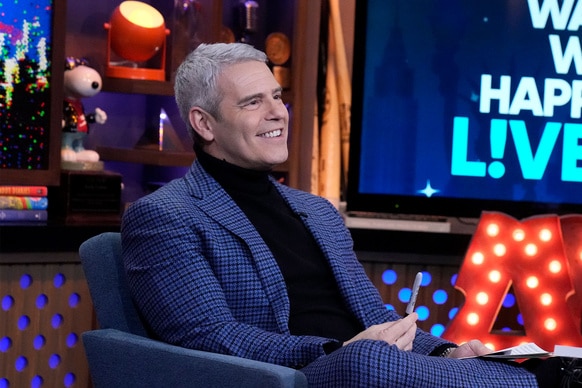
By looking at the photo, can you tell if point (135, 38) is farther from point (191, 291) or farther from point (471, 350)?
point (471, 350)

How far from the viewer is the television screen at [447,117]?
391 centimetres

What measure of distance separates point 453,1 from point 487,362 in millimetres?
2022

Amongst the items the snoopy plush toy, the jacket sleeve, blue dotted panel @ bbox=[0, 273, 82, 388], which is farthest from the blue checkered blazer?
the snoopy plush toy

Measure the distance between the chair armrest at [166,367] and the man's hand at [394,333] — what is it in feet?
0.80

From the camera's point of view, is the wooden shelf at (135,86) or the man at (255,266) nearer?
the man at (255,266)

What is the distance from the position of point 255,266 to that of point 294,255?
18 centimetres

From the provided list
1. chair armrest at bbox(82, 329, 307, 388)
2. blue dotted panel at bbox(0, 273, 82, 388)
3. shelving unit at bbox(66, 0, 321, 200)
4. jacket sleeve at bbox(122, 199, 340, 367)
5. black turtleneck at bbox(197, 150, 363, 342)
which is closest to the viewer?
chair armrest at bbox(82, 329, 307, 388)

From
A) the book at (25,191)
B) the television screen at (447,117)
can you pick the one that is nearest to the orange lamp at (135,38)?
the book at (25,191)

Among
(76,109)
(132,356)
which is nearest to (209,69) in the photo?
(132,356)

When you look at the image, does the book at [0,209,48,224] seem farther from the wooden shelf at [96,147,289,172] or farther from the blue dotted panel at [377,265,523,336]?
the blue dotted panel at [377,265,523,336]

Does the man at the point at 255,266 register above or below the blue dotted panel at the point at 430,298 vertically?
above

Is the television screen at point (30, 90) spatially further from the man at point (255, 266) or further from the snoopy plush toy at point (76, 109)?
the man at point (255, 266)

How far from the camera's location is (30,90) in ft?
11.5

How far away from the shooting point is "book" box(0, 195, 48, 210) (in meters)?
3.44
